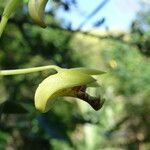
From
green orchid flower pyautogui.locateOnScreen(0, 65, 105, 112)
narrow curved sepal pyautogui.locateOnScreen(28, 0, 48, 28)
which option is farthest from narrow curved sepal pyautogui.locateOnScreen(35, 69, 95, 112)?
narrow curved sepal pyautogui.locateOnScreen(28, 0, 48, 28)

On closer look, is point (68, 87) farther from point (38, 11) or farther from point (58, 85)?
point (38, 11)

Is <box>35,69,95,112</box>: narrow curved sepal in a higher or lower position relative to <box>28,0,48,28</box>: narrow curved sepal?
lower

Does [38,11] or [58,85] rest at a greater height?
[38,11]

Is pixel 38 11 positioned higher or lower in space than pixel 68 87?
higher

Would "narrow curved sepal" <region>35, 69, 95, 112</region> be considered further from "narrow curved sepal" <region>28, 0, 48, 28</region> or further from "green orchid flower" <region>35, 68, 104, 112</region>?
"narrow curved sepal" <region>28, 0, 48, 28</region>

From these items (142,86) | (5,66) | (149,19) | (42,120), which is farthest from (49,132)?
(149,19)

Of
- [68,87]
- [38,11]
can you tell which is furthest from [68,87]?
[38,11]

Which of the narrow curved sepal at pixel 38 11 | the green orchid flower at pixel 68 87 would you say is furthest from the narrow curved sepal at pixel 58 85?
the narrow curved sepal at pixel 38 11

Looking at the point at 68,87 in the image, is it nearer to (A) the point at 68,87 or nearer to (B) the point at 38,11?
(A) the point at 68,87

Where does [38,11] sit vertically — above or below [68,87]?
above
